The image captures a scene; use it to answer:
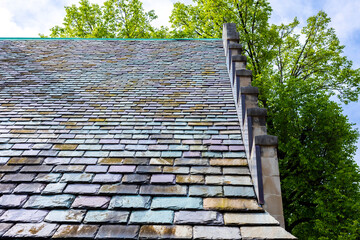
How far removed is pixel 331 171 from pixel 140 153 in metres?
10.3

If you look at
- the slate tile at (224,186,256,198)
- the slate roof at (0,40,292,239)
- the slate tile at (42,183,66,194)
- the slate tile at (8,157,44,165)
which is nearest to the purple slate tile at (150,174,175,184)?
the slate roof at (0,40,292,239)

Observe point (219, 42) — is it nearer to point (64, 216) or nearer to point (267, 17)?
point (64, 216)

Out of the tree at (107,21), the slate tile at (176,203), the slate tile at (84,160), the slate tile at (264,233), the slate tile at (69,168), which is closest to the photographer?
the slate tile at (264,233)

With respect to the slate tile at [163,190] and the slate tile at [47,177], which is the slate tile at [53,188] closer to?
the slate tile at [47,177]

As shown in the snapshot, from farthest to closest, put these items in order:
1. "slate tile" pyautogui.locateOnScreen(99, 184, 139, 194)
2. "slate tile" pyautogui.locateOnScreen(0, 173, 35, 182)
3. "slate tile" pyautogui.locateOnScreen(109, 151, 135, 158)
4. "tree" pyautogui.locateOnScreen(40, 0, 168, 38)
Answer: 1. "tree" pyautogui.locateOnScreen(40, 0, 168, 38)
2. "slate tile" pyautogui.locateOnScreen(109, 151, 135, 158)
3. "slate tile" pyautogui.locateOnScreen(0, 173, 35, 182)
4. "slate tile" pyautogui.locateOnScreen(99, 184, 139, 194)

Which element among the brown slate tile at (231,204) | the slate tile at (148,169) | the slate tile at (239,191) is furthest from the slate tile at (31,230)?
the slate tile at (239,191)

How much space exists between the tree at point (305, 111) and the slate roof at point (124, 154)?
6906 millimetres

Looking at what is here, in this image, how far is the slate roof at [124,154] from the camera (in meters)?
2.52

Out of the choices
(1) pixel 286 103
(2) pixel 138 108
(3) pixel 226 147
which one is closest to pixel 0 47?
(2) pixel 138 108

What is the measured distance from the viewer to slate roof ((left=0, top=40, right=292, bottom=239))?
2.52 meters

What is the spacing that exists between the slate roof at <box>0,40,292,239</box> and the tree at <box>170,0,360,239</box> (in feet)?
22.7

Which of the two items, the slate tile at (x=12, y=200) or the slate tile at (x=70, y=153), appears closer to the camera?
the slate tile at (x=12, y=200)

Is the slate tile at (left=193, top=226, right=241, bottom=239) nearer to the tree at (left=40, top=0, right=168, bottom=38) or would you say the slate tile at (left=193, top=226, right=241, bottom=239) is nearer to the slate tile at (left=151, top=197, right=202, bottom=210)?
the slate tile at (left=151, top=197, right=202, bottom=210)

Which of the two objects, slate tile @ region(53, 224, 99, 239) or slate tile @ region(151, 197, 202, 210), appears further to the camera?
slate tile @ region(151, 197, 202, 210)
